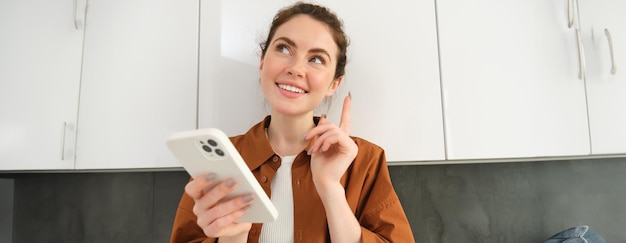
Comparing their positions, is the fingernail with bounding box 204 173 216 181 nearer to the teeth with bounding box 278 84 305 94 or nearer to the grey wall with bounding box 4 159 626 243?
the teeth with bounding box 278 84 305 94

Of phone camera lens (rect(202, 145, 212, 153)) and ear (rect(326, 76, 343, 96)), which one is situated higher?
ear (rect(326, 76, 343, 96))

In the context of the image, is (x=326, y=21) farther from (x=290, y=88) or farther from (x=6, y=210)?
(x=6, y=210)

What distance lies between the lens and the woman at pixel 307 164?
2.60 feet

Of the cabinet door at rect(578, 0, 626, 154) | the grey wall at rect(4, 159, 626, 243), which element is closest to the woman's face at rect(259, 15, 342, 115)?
the grey wall at rect(4, 159, 626, 243)

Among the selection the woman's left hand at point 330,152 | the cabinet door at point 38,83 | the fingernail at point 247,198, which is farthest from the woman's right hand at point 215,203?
the cabinet door at point 38,83

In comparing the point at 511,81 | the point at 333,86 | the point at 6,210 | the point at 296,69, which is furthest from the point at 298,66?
the point at 6,210

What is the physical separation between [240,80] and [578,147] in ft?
2.89

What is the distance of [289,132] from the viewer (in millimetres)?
954

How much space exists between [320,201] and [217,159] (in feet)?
1.23

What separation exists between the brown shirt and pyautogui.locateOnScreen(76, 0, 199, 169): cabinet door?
29 centimetres

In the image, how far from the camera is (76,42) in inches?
49.0

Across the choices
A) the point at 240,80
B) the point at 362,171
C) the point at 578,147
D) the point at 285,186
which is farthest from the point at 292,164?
the point at 578,147

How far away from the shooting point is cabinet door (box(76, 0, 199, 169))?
1.12 meters

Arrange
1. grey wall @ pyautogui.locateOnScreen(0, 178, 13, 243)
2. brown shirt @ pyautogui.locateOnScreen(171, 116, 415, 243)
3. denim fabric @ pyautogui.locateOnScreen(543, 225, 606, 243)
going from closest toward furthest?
brown shirt @ pyautogui.locateOnScreen(171, 116, 415, 243), denim fabric @ pyautogui.locateOnScreen(543, 225, 606, 243), grey wall @ pyautogui.locateOnScreen(0, 178, 13, 243)
